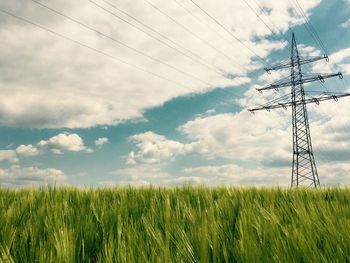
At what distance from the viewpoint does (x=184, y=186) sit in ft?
19.1

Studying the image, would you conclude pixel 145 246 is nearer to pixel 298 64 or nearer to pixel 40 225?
pixel 40 225

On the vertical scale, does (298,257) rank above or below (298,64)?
below

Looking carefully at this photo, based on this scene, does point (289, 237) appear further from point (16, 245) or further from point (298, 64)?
point (298, 64)

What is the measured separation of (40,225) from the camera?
241cm

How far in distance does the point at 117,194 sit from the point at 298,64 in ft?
79.8

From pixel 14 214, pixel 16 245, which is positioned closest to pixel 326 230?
pixel 16 245

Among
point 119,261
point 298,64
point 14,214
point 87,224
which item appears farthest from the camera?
point 298,64

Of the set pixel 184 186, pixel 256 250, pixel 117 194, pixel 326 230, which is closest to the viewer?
pixel 256 250

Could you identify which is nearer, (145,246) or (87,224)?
(145,246)

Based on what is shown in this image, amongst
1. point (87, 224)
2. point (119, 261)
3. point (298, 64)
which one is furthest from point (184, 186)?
point (298, 64)

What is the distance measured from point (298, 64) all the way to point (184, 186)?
2316cm

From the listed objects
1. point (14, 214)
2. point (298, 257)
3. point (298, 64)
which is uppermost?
point (298, 64)

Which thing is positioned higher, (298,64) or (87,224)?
(298,64)

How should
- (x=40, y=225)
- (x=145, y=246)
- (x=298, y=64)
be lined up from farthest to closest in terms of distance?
(x=298, y=64) < (x=40, y=225) < (x=145, y=246)
